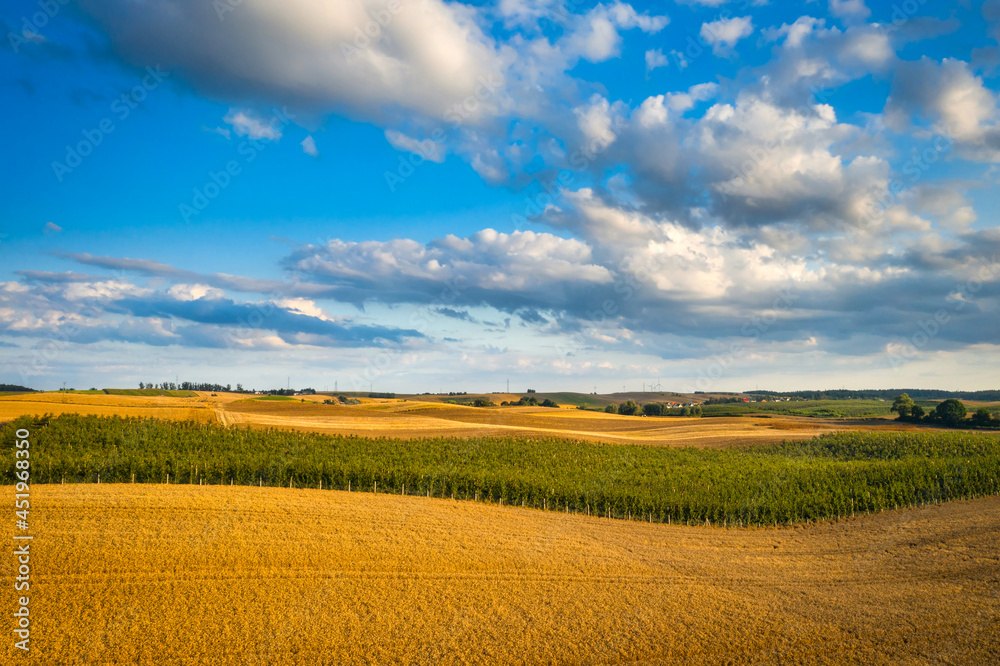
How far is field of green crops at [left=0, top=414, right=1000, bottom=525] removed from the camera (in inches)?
1161

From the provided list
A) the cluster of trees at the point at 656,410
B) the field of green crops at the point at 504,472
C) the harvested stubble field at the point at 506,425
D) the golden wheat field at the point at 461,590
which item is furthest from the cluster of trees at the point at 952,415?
the golden wheat field at the point at 461,590

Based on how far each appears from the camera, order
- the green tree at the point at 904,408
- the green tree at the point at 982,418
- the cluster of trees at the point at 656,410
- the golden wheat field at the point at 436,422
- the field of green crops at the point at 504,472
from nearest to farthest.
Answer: the field of green crops at the point at 504,472
the golden wheat field at the point at 436,422
the green tree at the point at 982,418
the green tree at the point at 904,408
the cluster of trees at the point at 656,410

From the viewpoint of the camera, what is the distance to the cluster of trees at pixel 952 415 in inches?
3147

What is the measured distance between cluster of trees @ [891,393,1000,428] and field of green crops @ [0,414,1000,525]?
5358cm

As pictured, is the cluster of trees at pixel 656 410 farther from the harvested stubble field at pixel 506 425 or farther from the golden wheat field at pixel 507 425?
the golden wheat field at pixel 507 425

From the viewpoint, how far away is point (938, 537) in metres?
25.0

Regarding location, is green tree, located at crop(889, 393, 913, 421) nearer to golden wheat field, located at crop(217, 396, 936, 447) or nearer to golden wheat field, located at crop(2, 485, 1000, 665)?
golden wheat field, located at crop(217, 396, 936, 447)

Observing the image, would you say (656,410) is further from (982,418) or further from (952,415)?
(982,418)

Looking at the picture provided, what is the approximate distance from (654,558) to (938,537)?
48.4 ft

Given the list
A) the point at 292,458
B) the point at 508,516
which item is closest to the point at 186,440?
the point at 292,458

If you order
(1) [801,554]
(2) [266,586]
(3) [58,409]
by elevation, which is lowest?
(1) [801,554]

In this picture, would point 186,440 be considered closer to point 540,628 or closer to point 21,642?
point 21,642

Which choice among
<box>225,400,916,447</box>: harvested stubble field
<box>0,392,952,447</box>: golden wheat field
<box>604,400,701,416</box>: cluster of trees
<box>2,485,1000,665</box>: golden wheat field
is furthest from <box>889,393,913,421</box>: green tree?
<box>2,485,1000,665</box>: golden wheat field

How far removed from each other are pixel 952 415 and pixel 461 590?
96.3 m
